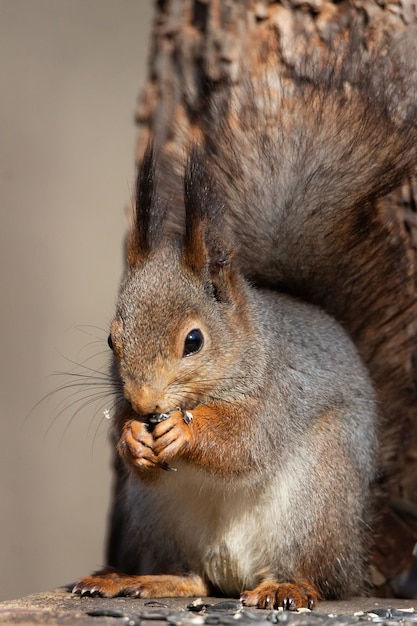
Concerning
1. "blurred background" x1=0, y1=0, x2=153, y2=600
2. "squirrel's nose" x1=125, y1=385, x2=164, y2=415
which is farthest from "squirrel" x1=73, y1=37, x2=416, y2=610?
"blurred background" x1=0, y1=0, x2=153, y2=600

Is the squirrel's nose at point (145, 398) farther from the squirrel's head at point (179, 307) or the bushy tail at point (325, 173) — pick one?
the bushy tail at point (325, 173)

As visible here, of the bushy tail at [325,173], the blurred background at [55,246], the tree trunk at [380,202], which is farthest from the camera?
the blurred background at [55,246]

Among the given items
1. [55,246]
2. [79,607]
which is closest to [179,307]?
[79,607]

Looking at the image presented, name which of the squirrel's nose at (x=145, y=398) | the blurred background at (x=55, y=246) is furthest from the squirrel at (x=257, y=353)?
the blurred background at (x=55, y=246)

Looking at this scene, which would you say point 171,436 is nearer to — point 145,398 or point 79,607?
point 145,398

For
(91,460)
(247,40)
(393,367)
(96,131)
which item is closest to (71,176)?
(96,131)

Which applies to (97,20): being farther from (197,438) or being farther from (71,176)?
(197,438)

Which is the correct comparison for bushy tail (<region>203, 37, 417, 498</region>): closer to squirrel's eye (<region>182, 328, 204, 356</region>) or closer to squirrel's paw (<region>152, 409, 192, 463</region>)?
squirrel's eye (<region>182, 328, 204, 356</region>)

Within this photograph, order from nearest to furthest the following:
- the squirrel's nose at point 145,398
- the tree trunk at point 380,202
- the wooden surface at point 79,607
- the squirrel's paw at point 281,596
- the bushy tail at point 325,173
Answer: the wooden surface at point 79,607
the squirrel's nose at point 145,398
the squirrel's paw at point 281,596
the bushy tail at point 325,173
the tree trunk at point 380,202
